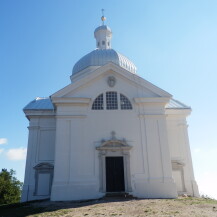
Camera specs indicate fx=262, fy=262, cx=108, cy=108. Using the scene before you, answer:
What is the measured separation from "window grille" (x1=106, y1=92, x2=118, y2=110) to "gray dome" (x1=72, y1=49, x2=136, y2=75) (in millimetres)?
6774

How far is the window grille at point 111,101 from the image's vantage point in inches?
691

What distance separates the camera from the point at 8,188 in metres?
30.5

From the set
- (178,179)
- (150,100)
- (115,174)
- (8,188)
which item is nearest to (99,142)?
(115,174)

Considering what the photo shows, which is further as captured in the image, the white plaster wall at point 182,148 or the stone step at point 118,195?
the white plaster wall at point 182,148

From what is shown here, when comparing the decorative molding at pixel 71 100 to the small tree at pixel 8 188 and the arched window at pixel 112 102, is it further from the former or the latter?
the small tree at pixel 8 188

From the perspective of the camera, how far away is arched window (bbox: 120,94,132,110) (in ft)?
58.0

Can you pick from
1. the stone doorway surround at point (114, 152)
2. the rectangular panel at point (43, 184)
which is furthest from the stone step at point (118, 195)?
the rectangular panel at point (43, 184)

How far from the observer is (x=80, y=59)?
25391 millimetres

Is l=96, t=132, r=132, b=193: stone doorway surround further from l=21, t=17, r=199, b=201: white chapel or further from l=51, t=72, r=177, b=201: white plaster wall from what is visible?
l=51, t=72, r=177, b=201: white plaster wall

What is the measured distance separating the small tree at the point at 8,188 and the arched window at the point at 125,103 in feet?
64.1

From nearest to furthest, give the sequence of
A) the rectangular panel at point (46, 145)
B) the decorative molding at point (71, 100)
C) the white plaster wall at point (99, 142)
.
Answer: the white plaster wall at point (99, 142), the decorative molding at point (71, 100), the rectangular panel at point (46, 145)

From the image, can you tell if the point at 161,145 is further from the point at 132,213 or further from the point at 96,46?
the point at 96,46

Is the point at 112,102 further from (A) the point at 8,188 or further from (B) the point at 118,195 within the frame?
(A) the point at 8,188

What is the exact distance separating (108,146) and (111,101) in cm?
317
